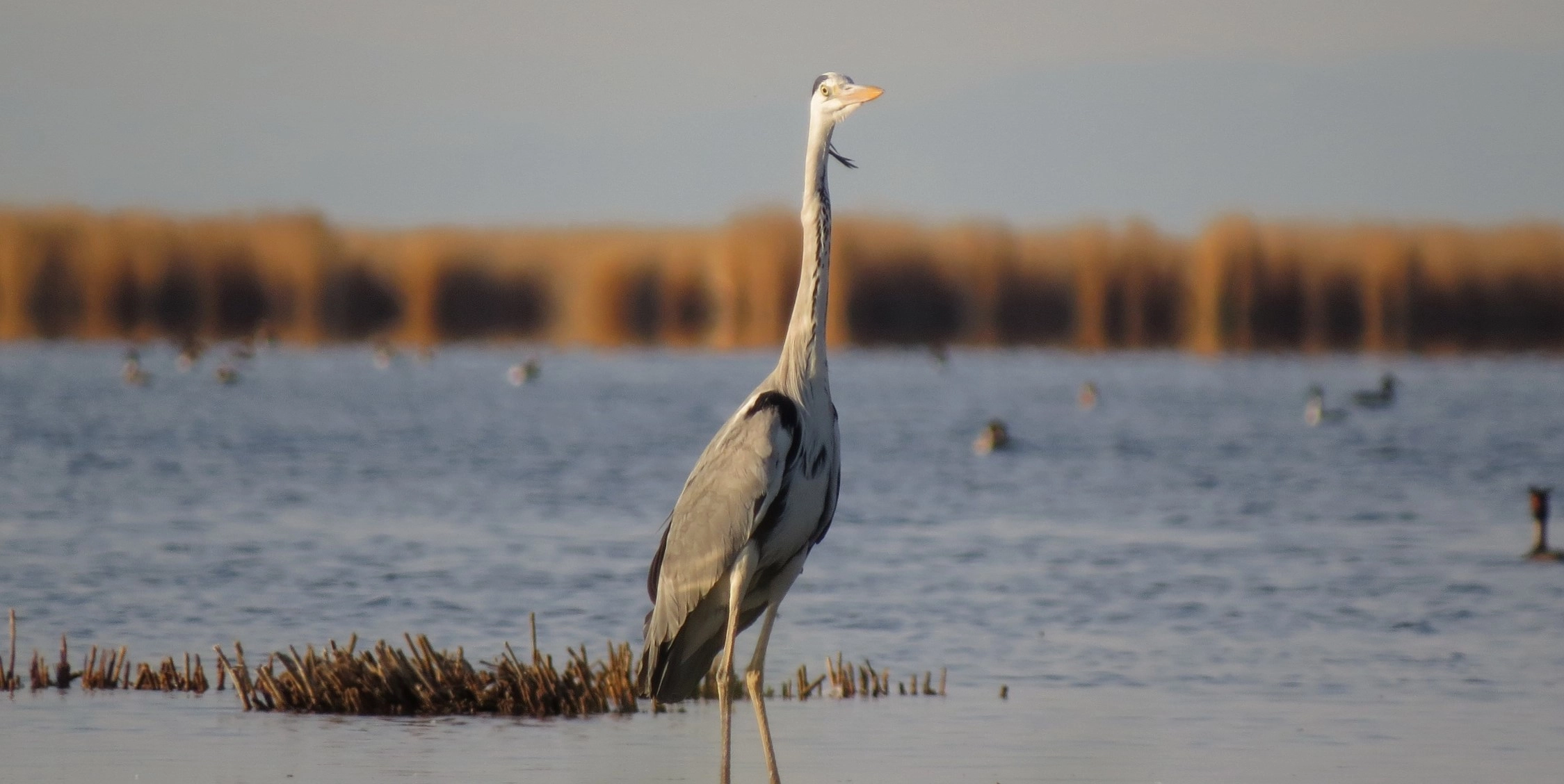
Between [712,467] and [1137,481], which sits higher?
[712,467]

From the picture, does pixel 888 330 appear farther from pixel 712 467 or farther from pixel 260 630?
pixel 712 467

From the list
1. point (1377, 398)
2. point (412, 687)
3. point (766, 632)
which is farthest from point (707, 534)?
point (1377, 398)

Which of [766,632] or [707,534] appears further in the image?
[766,632]

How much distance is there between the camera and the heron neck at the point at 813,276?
7.65 metres

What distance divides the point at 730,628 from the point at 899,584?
785 cm

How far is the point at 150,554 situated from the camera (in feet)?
54.1

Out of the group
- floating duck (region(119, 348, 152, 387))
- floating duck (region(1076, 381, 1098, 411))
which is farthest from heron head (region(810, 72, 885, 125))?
floating duck (region(119, 348, 152, 387))

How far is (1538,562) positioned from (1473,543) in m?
1.99

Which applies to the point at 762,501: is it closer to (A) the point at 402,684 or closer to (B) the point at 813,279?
(B) the point at 813,279

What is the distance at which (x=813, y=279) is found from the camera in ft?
25.4

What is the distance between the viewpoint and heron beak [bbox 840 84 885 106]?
775 centimetres

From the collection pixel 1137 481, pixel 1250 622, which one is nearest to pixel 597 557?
pixel 1250 622

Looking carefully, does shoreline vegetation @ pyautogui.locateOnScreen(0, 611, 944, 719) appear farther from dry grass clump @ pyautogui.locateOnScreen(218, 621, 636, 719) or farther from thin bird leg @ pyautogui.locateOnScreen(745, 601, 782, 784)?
thin bird leg @ pyautogui.locateOnScreen(745, 601, 782, 784)

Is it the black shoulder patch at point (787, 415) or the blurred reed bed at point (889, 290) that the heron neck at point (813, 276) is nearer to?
the black shoulder patch at point (787, 415)
